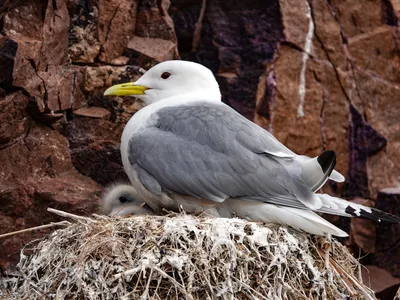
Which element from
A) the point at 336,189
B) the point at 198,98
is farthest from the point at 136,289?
the point at 336,189

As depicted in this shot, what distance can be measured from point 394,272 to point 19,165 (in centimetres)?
234

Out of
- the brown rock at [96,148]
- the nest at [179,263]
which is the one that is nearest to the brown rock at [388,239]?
the nest at [179,263]

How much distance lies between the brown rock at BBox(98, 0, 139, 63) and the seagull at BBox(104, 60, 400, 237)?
718 mm

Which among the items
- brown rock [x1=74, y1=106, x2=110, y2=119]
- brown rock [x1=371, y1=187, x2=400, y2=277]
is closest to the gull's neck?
brown rock [x1=74, y1=106, x2=110, y2=119]

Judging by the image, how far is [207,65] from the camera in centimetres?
562

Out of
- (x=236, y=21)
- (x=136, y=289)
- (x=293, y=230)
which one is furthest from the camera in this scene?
(x=236, y=21)

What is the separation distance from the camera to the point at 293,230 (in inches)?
163

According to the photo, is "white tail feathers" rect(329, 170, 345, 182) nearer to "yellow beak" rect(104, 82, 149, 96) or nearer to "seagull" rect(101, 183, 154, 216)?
"seagull" rect(101, 183, 154, 216)

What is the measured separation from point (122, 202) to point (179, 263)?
0.89m

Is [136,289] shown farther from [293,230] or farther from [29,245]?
[29,245]

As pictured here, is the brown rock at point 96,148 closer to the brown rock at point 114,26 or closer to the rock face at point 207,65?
the rock face at point 207,65

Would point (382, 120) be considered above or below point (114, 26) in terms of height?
below

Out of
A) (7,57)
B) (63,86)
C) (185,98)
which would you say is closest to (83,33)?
(63,86)

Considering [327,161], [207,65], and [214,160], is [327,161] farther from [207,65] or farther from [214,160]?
[207,65]
